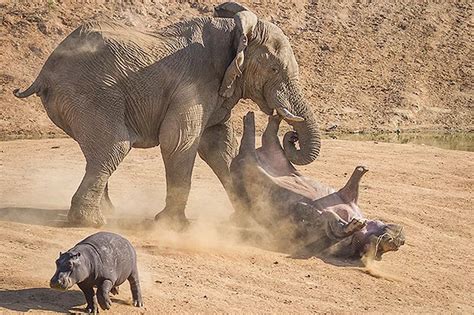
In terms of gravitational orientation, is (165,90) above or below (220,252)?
above

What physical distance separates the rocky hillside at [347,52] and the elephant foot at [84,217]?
10.0 m

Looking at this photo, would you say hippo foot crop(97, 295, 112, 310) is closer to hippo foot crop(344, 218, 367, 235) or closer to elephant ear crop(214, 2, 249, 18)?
hippo foot crop(344, 218, 367, 235)

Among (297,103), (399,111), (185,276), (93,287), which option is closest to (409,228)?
(297,103)

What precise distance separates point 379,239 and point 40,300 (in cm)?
409

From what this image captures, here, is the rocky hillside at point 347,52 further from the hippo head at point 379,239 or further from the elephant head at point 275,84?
the hippo head at point 379,239

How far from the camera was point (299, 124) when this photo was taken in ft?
40.4

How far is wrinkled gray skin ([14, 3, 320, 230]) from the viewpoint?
444 inches

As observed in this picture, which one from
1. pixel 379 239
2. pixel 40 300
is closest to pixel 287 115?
pixel 379 239

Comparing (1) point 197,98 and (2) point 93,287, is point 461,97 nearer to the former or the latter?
(1) point 197,98

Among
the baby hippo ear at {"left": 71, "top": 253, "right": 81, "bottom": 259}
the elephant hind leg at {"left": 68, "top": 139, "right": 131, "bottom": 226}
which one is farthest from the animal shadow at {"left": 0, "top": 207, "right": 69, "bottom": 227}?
the baby hippo ear at {"left": 71, "top": 253, "right": 81, "bottom": 259}

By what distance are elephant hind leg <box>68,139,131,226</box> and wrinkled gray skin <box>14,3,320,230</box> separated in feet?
0.04

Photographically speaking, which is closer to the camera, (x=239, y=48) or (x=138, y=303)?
(x=138, y=303)

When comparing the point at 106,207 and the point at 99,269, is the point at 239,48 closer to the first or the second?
the point at 106,207

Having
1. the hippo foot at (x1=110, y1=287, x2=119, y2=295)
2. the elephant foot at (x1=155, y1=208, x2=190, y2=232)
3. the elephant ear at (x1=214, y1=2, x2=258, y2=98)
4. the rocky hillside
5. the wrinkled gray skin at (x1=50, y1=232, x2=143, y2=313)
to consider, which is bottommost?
the rocky hillside
